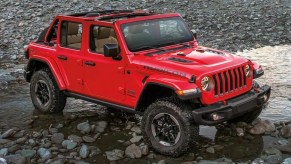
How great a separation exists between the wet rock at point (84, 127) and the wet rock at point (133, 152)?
4.27 feet

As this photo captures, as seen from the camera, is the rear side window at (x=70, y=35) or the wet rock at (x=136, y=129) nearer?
the wet rock at (x=136, y=129)

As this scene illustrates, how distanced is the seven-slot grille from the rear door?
2936mm

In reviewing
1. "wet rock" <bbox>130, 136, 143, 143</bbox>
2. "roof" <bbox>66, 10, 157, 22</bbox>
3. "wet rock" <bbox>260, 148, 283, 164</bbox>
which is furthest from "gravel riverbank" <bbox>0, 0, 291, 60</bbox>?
"wet rock" <bbox>260, 148, 283, 164</bbox>

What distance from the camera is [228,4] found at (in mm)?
22422

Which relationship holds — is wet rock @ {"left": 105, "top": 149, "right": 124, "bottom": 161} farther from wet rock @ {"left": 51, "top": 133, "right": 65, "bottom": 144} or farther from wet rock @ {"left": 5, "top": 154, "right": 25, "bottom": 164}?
wet rock @ {"left": 5, "top": 154, "right": 25, "bottom": 164}

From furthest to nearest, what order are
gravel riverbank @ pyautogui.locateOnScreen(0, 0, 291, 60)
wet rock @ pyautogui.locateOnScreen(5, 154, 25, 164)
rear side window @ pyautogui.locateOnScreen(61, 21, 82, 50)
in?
gravel riverbank @ pyautogui.locateOnScreen(0, 0, 291, 60)
rear side window @ pyautogui.locateOnScreen(61, 21, 82, 50)
wet rock @ pyautogui.locateOnScreen(5, 154, 25, 164)

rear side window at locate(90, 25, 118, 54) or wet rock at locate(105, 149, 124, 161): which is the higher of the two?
rear side window at locate(90, 25, 118, 54)

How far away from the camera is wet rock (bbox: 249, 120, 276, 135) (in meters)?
7.98

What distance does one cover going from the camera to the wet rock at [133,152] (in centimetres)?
722

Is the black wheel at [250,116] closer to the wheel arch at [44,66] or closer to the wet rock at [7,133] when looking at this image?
the wheel arch at [44,66]

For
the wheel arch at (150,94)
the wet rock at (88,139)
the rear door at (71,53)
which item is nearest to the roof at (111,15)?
the rear door at (71,53)

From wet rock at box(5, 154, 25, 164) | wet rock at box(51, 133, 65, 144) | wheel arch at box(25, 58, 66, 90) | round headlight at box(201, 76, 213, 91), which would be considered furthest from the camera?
wheel arch at box(25, 58, 66, 90)

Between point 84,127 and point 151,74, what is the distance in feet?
6.98

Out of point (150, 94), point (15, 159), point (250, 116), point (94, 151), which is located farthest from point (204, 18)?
point (15, 159)
